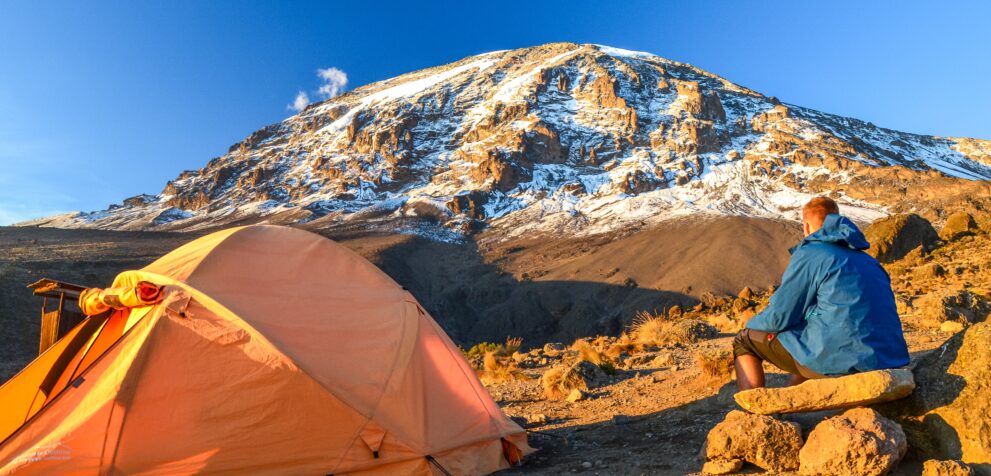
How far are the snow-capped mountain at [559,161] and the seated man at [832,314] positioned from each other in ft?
182

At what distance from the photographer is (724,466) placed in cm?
410

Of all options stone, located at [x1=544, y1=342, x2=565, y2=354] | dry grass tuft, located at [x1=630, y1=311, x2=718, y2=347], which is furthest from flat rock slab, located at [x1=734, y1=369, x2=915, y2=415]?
stone, located at [x1=544, y1=342, x2=565, y2=354]

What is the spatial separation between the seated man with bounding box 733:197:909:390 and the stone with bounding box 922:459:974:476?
67 centimetres

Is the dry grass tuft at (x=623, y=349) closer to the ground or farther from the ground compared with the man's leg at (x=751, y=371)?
closer to the ground

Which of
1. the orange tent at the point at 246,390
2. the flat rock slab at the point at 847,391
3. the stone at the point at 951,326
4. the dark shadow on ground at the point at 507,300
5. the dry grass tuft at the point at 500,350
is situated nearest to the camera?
the flat rock slab at the point at 847,391

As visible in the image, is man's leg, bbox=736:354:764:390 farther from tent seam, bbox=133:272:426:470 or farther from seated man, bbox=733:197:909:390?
tent seam, bbox=133:272:426:470

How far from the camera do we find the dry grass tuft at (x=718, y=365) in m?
7.30

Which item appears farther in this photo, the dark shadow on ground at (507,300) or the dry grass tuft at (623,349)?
the dark shadow on ground at (507,300)

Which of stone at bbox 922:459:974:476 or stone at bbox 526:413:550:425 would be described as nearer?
stone at bbox 922:459:974:476

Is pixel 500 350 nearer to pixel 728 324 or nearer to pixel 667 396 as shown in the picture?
pixel 728 324

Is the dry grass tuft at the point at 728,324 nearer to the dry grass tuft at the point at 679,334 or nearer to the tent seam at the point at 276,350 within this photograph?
the dry grass tuft at the point at 679,334

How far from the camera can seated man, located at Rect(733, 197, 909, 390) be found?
12.7 ft

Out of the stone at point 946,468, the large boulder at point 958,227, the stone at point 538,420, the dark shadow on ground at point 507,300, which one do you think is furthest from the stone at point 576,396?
the dark shadow on ground at point 507,300

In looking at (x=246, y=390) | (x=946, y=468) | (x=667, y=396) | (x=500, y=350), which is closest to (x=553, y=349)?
(x=500, y=350)
